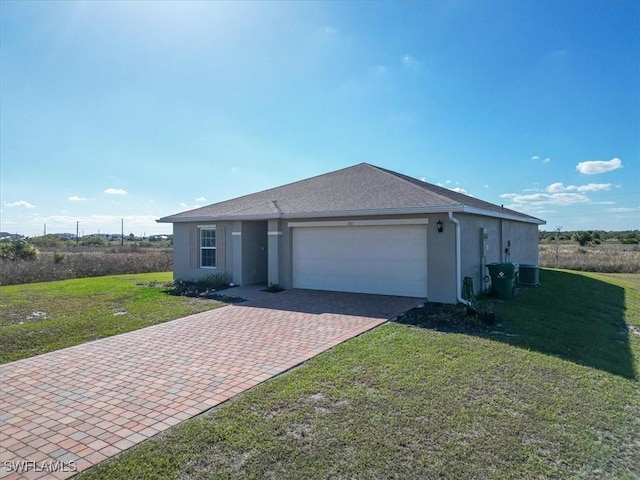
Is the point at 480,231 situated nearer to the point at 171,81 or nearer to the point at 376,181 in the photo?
the point at 376,181

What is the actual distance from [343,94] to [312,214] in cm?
489

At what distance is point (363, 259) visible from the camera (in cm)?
1248

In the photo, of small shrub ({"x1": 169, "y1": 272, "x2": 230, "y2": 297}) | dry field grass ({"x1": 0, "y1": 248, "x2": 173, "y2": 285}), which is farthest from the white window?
dry field grass ({"x1": 0, "y1": 248, "x2": 173, "y2": 285})

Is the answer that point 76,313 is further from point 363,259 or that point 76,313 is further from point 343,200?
point 343,200

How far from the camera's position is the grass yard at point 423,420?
3.40 meters

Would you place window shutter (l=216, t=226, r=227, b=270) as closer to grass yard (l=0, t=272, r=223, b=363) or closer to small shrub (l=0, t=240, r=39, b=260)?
grass yard (l=0, t=272, r=223, b=363)

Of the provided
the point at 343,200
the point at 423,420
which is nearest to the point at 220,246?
the point at 343,200

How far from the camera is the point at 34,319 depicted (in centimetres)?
916

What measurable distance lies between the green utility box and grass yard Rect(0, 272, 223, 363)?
882 centimetres

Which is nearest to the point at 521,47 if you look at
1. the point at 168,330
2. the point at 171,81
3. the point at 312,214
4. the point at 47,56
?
the point at 312,214

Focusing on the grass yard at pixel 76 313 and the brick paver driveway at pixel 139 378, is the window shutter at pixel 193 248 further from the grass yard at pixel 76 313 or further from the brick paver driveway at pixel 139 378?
the brick paver driveway at pixel 139 378

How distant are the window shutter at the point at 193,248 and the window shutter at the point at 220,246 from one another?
1174mm

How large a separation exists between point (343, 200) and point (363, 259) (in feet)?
7.09

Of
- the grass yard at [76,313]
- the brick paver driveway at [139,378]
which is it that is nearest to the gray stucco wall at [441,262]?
the brick paver driveway at [139,378]
